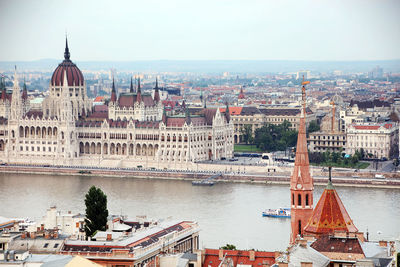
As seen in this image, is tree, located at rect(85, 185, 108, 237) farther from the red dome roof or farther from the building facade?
the red dome roof

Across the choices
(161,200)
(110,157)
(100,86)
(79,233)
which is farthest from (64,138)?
(100,86)

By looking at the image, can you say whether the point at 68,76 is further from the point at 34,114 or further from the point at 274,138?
the point at 274,138

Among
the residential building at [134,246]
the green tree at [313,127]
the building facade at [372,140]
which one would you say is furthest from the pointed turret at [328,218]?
the green tree at [313,127]

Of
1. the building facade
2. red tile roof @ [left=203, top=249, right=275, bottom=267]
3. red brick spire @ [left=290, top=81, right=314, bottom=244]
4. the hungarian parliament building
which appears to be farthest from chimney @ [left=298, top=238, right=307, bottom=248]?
the building facade

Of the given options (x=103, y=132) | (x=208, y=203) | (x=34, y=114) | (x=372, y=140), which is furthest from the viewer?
(x=34, y=114)

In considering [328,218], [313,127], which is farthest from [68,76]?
[328,218]

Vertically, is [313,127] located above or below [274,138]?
above
